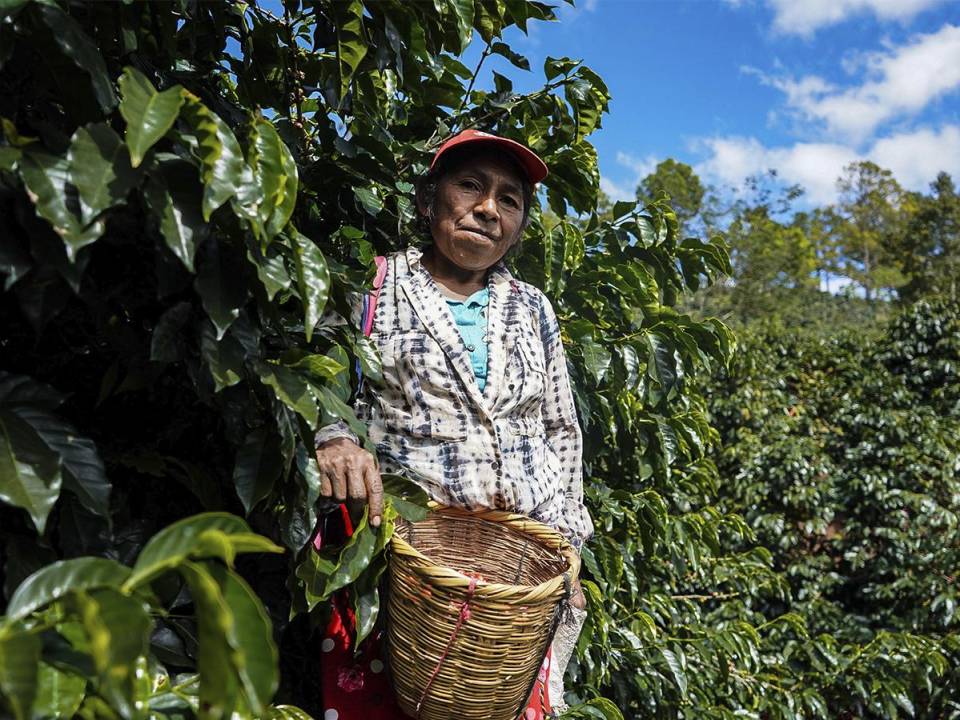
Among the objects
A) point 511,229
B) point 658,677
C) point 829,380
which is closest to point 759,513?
point 829,380

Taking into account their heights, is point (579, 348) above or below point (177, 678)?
above

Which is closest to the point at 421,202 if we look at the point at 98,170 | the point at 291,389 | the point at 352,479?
the point at 352,479

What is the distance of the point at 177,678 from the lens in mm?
1309

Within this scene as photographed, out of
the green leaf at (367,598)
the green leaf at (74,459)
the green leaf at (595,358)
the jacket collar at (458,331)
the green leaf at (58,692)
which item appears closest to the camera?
the green leaf at (58,692)

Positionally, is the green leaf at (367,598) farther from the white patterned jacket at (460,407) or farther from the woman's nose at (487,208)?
the woman's nose at (487,208)

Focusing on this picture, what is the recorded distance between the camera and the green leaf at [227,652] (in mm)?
746

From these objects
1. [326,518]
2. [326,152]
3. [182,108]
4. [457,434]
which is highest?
[326,152]

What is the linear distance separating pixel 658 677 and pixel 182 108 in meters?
2.43

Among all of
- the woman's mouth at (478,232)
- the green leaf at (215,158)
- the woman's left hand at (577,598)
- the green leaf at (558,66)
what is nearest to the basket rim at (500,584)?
the woman's left hand at (577,598)

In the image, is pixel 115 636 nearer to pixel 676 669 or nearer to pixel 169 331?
pixel 169 331

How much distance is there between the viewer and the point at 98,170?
1026mm

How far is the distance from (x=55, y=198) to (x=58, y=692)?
21.0 inches

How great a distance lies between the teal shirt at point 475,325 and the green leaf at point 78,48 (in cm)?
93

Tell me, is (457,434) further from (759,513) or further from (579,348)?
(759,513)
